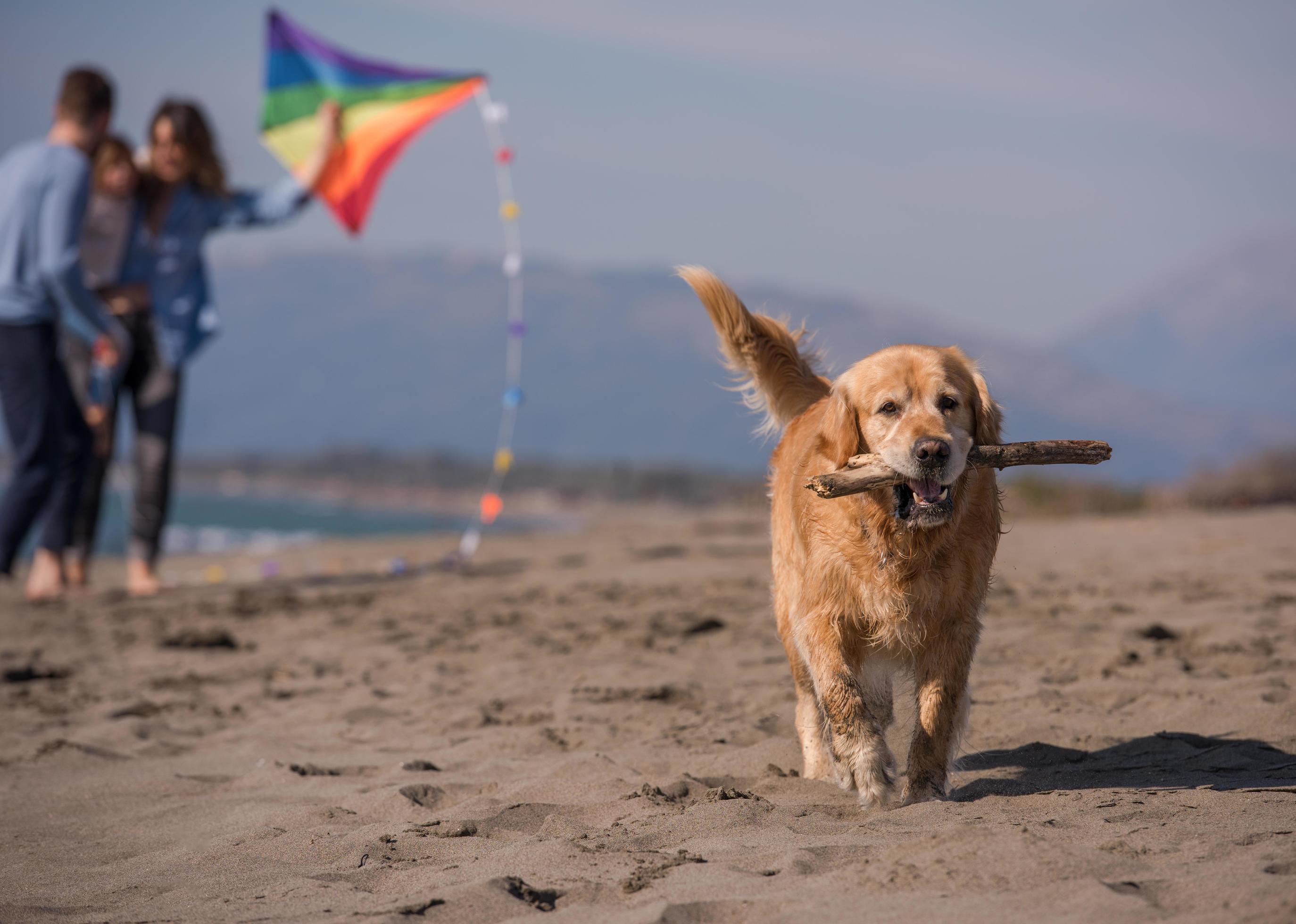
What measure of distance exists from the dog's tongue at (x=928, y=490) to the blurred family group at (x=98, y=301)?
5.95m

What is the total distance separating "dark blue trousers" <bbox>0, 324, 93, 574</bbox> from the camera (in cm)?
754

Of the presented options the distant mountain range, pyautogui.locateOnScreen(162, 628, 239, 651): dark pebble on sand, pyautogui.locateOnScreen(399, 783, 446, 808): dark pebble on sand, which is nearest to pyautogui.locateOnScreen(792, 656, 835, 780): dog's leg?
pyautogui.locateOnScreen(399, 783, 446, 808): dark pebble on sand

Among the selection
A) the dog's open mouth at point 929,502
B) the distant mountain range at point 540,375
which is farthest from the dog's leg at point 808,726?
the distant mountain range at point 540,375

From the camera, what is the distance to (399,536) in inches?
670

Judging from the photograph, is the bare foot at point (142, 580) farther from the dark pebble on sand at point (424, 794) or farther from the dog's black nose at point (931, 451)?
the dog's black nose at point (931, 451)

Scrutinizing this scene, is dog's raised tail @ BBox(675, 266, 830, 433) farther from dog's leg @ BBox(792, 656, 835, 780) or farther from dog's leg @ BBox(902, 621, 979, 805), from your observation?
dog's leg @ BBox(902, 621, 979, 805)

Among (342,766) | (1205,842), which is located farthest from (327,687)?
(1205,842)

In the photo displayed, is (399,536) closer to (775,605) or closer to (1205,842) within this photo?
(775,605)

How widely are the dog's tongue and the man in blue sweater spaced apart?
19.5 ft

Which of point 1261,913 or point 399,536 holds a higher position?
point 1261,913

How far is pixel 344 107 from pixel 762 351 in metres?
6.31

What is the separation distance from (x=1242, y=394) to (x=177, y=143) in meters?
196

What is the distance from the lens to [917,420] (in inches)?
149

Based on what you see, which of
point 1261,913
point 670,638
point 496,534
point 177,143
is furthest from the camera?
point 496,534
